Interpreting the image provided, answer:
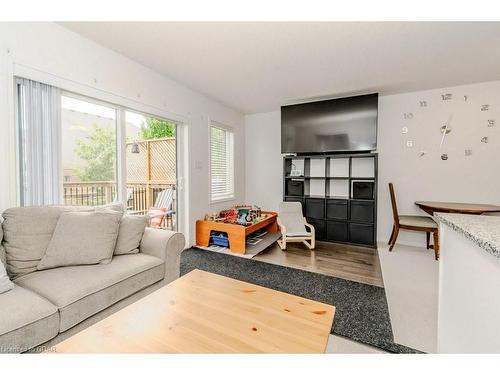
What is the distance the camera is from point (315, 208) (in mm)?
4027

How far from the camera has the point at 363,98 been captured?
3611mm

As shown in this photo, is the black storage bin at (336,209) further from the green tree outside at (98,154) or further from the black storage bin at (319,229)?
the green tree outside at (98,154)

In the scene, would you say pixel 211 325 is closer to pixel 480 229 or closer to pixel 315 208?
pixel 480 229

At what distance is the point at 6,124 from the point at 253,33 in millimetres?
2167

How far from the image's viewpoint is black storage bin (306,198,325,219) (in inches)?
156

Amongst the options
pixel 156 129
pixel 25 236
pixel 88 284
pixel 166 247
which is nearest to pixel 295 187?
pixel 156 129

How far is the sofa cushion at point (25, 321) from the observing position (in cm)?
107

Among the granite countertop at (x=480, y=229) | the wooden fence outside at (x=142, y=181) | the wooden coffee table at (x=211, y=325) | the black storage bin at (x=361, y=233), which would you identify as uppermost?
the wooden fence outside at (x=142, y=181)

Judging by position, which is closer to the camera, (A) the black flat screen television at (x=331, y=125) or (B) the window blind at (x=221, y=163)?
(A) the black flat screen television at (x=331, y=125)

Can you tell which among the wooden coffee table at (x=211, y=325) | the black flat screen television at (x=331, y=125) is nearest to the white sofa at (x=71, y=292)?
the wooden coffee table at (x=211, y=325)

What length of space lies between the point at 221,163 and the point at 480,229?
3889 millimetres

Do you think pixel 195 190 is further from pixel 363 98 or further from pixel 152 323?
pixel 363 98

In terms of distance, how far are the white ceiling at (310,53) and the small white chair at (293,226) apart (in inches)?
76.2

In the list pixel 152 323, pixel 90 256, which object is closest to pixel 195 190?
pixel 90 256
